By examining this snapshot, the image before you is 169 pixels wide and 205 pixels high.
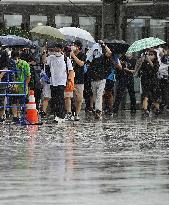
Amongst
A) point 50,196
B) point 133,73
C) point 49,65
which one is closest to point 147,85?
point 133,73

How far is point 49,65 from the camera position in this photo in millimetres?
24250

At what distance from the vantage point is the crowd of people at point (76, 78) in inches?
928

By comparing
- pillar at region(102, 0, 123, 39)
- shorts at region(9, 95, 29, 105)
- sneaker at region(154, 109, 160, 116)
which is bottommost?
sneaker at region(154, 109, 160, 116)

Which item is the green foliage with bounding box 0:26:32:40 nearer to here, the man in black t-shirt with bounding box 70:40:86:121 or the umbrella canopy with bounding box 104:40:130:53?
the umbrella canopy with bounding box 104:40:130:53

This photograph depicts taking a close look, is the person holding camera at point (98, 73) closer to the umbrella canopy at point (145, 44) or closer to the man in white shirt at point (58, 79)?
the man in white shirt at point (58, 79)

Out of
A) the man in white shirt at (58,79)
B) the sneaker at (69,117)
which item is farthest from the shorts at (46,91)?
the man in white shirt at (58,79)

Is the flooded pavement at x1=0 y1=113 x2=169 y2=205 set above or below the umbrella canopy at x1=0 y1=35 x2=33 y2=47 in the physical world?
below

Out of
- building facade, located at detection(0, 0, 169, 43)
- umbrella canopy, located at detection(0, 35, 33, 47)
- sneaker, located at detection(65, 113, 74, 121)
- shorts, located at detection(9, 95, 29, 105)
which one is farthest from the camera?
building facade, located at detection(0, 0, 169, 43)

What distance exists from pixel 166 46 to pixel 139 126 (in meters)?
11.0

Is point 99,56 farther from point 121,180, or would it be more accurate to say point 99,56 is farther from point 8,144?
point 121,180

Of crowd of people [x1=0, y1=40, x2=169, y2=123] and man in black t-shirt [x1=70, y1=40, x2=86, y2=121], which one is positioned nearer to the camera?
crowd of people [x1=0, y1=40, x2=169, y2=123]

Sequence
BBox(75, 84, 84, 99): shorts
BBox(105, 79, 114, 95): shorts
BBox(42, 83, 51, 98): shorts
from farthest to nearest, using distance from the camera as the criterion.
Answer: BBox(105, 79, 114, 95): shorts, BBox(42, 83, 51, 98): shorts, BBox(75, 84, 84, 99): shorts

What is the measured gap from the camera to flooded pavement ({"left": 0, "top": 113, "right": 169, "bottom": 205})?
8.84 metres

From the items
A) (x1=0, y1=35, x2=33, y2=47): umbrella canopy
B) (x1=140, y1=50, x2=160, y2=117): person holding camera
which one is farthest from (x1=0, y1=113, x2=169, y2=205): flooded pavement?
(x1=140, y1=50, x2=160, y2=117): person holding camera
